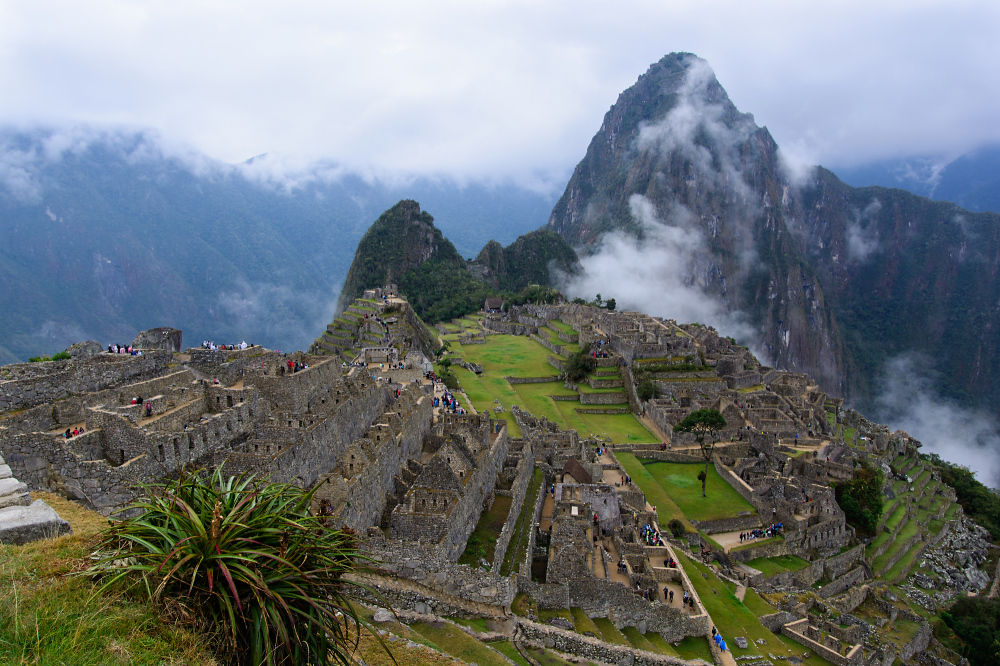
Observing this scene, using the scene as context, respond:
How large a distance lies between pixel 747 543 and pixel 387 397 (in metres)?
18.4

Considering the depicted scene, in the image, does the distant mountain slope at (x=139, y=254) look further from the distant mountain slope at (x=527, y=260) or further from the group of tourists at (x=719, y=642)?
the distant mountain slope at (x=527, y=260)

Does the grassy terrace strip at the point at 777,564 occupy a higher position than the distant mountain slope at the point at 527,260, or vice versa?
the distant mountain slope at the point at 527,260

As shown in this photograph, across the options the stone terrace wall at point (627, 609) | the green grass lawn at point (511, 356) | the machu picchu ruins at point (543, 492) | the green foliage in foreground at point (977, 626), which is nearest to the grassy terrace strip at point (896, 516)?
the machu picchu ruins at point (543, 492)

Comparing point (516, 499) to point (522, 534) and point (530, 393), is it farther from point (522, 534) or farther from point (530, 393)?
point (530, 393)

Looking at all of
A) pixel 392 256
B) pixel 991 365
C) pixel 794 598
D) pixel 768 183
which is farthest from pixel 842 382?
pixel 794 598

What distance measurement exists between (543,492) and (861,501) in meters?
22.2

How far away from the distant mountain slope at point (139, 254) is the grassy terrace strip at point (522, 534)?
74.5 feet

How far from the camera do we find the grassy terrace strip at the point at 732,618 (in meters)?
18.8

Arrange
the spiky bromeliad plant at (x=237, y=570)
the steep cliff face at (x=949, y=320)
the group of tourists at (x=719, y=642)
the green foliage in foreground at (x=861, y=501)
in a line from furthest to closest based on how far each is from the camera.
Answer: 1. the steep cliff face at (x=949, y=320)
2. the green foliage in foreground at (x=861, y=501)
3. the group of tourists at (x=719, y=642)
4. the spiky bromeliad plant at (x=237, y=570)

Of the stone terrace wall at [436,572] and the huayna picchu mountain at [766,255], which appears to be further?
the huayna picchu mountain at [766,255]

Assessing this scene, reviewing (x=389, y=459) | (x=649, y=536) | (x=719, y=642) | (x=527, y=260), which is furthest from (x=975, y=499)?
(x=527, y=260)

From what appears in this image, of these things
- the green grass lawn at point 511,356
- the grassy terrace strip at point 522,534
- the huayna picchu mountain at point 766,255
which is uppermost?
the huayna picchu mountain at point 766,255

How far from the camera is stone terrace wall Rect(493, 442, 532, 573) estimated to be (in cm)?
1658

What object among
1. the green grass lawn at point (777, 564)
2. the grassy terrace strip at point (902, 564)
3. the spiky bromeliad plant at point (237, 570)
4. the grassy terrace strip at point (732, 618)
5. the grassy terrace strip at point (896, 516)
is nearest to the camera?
the spiky bromeliad plant at point (237, 570)
